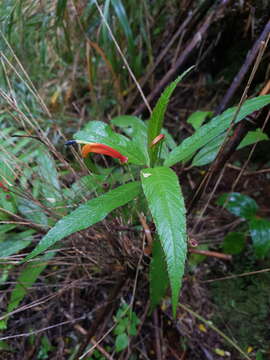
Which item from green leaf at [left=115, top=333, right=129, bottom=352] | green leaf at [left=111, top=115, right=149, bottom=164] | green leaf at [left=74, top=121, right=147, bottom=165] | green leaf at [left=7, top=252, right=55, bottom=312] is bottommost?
green leaf at [left=115, top=333, right=129, bottom=352]

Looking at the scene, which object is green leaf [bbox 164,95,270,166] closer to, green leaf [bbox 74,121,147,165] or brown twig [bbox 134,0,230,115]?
green leaf [bbox 74,121,147,165]

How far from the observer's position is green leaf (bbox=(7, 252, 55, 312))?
2.53 feet

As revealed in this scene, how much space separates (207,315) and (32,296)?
0.55 meters

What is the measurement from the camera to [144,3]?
45.1 inches

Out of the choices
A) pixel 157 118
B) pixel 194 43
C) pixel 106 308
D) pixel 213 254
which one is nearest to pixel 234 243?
pixel 213 254

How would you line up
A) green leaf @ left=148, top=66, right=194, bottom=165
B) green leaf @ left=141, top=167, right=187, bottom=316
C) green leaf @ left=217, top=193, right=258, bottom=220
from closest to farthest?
green leaf @ left=141, top=167, right=187, bottom=316 → green leaf @ left=148, top=66, right=194, bottom=165 → green leaf @ left=217, top=193, right=258, bottom=220

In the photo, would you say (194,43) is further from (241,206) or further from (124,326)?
(124,326)

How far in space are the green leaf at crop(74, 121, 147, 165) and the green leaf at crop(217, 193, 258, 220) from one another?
41 centimetres

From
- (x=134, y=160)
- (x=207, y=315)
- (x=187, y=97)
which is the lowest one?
(x=207, y=315)

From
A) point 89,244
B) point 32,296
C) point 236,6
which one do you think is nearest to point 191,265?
point 89,244

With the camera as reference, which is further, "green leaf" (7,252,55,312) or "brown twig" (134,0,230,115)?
"brown twig" (134,0,230,115)

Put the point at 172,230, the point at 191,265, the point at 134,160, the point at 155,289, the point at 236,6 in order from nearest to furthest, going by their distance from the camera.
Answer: the point at 172,230, the point at 134,160, the point at 155,289, the point at 191,265, the point at 236,6

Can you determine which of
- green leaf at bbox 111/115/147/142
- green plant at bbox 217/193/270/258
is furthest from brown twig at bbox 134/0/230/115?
green plant at bbox 217/193/270/258

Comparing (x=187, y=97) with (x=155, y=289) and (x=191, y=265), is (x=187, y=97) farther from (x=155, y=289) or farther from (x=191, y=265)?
(x=155, y=289)
